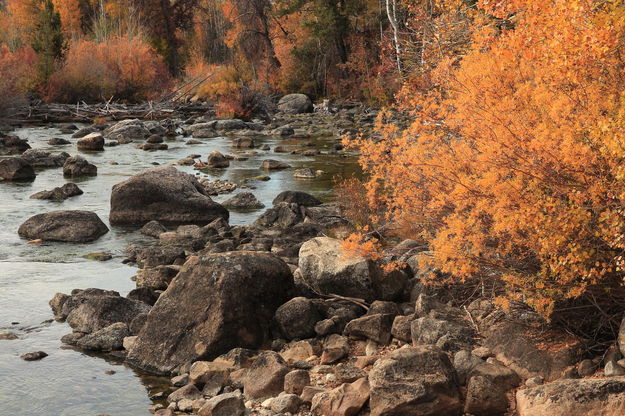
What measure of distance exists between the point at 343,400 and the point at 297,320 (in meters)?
1.93

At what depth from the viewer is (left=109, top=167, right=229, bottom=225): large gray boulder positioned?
14797mm

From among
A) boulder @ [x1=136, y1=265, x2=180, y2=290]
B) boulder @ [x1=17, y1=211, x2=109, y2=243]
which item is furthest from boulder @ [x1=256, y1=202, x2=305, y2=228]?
boulder @ [x1=136, y1=265, x2=180, y2=290]

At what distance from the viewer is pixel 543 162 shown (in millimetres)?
6457

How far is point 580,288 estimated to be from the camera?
6223mm

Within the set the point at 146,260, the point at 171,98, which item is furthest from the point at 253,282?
the point at 171,98

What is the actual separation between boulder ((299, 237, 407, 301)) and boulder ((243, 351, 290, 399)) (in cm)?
165

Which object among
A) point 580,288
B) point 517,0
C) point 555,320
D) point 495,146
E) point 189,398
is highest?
point 517,0

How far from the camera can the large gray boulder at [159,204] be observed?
14797 millimetres

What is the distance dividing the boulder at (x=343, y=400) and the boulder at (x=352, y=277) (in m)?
2.18

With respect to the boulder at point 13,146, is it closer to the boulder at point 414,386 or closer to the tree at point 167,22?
the boulder at point 414,386

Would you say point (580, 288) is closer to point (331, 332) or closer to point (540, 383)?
point (540, 383)

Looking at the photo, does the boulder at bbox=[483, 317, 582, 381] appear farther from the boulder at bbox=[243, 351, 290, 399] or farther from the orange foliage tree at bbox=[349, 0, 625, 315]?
the boulder at bbox=[243, 351, 290, 399]

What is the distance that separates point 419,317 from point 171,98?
33.0 m

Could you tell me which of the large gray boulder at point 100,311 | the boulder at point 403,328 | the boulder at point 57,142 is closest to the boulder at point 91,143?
the boulder at point 57,142
